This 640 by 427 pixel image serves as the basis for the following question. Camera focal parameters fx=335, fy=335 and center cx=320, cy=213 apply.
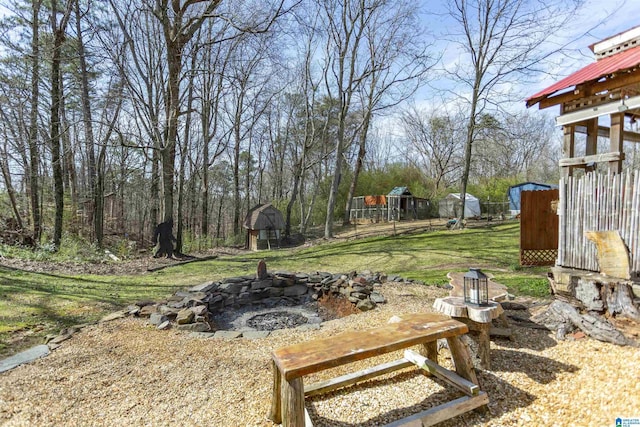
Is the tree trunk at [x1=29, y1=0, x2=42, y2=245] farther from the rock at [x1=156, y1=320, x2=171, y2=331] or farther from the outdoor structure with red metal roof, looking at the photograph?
the outdoor structure with red metal roof

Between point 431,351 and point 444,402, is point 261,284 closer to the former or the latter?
point 431,351

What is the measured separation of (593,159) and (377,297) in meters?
3.50

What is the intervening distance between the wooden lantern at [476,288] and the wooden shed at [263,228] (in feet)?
41.7

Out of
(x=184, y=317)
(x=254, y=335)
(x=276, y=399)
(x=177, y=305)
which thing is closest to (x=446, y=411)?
(x=276, y=399)

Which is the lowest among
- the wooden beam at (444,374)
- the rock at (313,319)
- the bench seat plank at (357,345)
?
the rock at (313,319)

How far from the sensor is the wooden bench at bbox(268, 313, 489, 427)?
201 cm

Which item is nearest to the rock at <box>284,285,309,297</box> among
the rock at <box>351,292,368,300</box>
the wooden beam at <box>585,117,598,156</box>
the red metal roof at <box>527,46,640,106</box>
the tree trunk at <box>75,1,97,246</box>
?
the rock at <box>351,292,368,300</box>

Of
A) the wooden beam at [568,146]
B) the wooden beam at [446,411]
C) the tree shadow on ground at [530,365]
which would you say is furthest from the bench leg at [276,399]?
the wooden beam at [568,146]

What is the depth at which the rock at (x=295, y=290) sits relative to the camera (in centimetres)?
628

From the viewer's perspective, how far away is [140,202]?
23.7m

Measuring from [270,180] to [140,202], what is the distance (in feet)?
37.0

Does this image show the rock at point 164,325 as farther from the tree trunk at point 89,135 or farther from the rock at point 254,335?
the tree trunk at point 89,135

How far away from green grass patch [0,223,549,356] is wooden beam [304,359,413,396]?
11.5 feet

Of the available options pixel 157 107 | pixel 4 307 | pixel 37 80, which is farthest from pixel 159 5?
pixel 4 307
